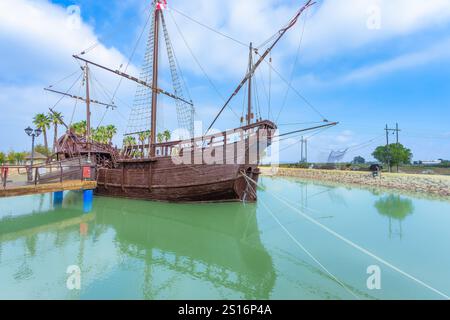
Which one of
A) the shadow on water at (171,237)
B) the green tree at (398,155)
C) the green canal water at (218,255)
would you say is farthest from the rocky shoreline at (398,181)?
the shadow on water at (171,237)

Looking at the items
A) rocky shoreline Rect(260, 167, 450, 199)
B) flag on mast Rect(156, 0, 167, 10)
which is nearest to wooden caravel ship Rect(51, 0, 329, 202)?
flag on mast Rect(156, 0, 167, 10)

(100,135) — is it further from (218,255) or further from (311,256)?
(311,256)

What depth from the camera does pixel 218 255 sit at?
561 centimetres

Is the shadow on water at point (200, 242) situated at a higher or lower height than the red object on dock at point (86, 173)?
lower

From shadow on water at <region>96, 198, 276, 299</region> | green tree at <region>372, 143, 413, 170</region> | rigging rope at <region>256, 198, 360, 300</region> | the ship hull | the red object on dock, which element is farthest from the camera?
green tree at <region>372, 143, 413, 170</region>

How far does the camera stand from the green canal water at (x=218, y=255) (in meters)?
3.99

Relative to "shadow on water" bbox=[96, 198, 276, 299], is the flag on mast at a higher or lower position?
higher

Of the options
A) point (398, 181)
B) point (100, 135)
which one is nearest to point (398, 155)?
point (398, 181)

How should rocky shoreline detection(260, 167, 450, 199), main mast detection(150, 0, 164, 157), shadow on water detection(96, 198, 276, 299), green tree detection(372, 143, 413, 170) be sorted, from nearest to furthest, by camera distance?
shadow on water detection(96, 198, 276, 299), main mast detection(150, 0, 164, 157), rocky shoreline detection(260, 167, 450, 199), green tree detection(372, 143, 413, 170)

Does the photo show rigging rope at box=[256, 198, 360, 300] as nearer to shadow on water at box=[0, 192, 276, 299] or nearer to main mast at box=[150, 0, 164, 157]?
shadow on water at box=[0, 192, 276, 299]

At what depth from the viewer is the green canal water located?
3994 mm

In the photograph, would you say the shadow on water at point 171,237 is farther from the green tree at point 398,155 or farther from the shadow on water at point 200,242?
the green tree at point 398,155

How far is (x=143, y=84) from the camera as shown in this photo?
14141 mm

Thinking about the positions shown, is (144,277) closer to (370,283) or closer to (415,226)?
(370,283)
